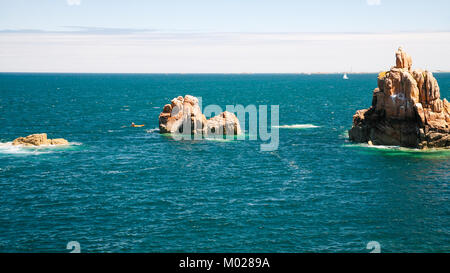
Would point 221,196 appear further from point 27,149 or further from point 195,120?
point 27,149

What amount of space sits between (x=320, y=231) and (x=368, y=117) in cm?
4840

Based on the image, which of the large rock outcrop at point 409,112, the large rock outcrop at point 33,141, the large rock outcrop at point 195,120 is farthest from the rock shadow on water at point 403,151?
the large rock outcrop at point 33,141

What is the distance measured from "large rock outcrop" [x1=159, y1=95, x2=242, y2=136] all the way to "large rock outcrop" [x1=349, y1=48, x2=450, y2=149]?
3058cm

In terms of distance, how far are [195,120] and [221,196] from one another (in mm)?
46781

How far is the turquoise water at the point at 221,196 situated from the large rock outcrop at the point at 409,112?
3.58 metres

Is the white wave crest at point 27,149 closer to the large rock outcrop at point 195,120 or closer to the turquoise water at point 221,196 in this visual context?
the turquoise water at point 221,196

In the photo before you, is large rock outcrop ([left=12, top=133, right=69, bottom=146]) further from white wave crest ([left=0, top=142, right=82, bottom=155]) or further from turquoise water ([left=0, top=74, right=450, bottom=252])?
turquoise water ([left=0, top=74, right=450, bottom=252])

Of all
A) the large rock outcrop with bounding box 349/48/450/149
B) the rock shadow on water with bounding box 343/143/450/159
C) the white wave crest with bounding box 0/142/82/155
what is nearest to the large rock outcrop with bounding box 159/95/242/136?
the white wave crest with bounding box 0/142/82/155

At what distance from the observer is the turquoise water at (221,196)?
4478 cm
